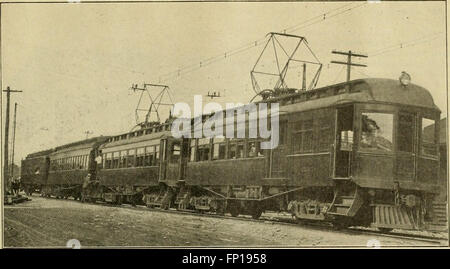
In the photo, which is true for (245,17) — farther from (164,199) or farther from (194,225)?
(164,199)

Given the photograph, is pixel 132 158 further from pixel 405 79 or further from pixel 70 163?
pixel 405 79

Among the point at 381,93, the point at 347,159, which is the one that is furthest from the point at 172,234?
the point at 381,93

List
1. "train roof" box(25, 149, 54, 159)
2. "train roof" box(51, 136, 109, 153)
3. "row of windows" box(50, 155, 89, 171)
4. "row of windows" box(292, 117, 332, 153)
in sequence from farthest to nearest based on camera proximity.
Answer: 1. "train roof" box(25, 149, 54, 159)
2. "row of windows" box(50, 155, 89, 171)
3. "train roof" box(51, 136, 109, 153)
4. "row of windows" box(292, 117, 332, 153)

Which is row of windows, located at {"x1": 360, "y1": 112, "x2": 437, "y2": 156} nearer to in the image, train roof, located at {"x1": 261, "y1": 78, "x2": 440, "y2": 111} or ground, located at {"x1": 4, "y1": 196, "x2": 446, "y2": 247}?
train roof, located at {"x1": 261, "y1": 78, "x2": 440, "y2": 111}

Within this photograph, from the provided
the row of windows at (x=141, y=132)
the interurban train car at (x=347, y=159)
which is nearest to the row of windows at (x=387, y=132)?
the interurban train car at (x=347, y=159)

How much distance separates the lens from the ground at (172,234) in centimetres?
1195

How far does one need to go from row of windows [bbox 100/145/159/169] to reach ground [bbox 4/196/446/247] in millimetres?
5932

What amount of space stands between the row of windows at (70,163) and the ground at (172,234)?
12502 millimetres

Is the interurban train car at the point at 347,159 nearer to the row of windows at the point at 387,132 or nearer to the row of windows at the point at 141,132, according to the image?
the row of windows at the point at 387,132
